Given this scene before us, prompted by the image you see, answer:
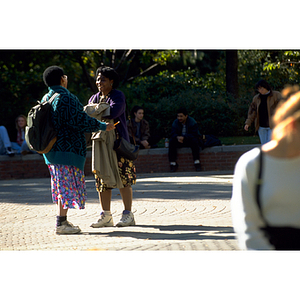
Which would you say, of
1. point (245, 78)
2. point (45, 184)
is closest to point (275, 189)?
point (45, 184)

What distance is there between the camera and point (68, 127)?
5.77m

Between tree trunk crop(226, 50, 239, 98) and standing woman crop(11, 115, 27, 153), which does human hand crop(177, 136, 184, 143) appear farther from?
tree trunk crop(226, 50, 239, 98)

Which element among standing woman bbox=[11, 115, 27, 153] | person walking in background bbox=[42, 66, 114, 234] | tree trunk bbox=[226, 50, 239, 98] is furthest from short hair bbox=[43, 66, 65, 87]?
tree trunk bbox=[226, 50, 239, 98]

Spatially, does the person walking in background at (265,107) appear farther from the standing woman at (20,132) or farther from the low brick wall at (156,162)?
the standing woman at (20,132)

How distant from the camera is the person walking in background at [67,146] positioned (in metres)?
5.68

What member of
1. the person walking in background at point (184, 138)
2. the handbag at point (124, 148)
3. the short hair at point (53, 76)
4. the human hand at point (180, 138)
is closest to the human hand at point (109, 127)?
the handbag at point (124, 148)

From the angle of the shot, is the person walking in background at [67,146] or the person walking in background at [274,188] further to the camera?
the person walking in background at [67,146]

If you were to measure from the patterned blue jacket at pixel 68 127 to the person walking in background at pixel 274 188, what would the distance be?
3.66m

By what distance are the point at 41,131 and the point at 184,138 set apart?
824cm

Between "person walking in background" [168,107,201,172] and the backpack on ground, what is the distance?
8.01 metres

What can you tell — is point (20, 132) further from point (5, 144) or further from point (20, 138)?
point (5, 144)

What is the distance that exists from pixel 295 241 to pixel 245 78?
2088 cm

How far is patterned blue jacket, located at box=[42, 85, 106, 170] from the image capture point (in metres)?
5.68

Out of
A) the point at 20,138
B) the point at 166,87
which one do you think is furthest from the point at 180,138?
the point at 166,87
